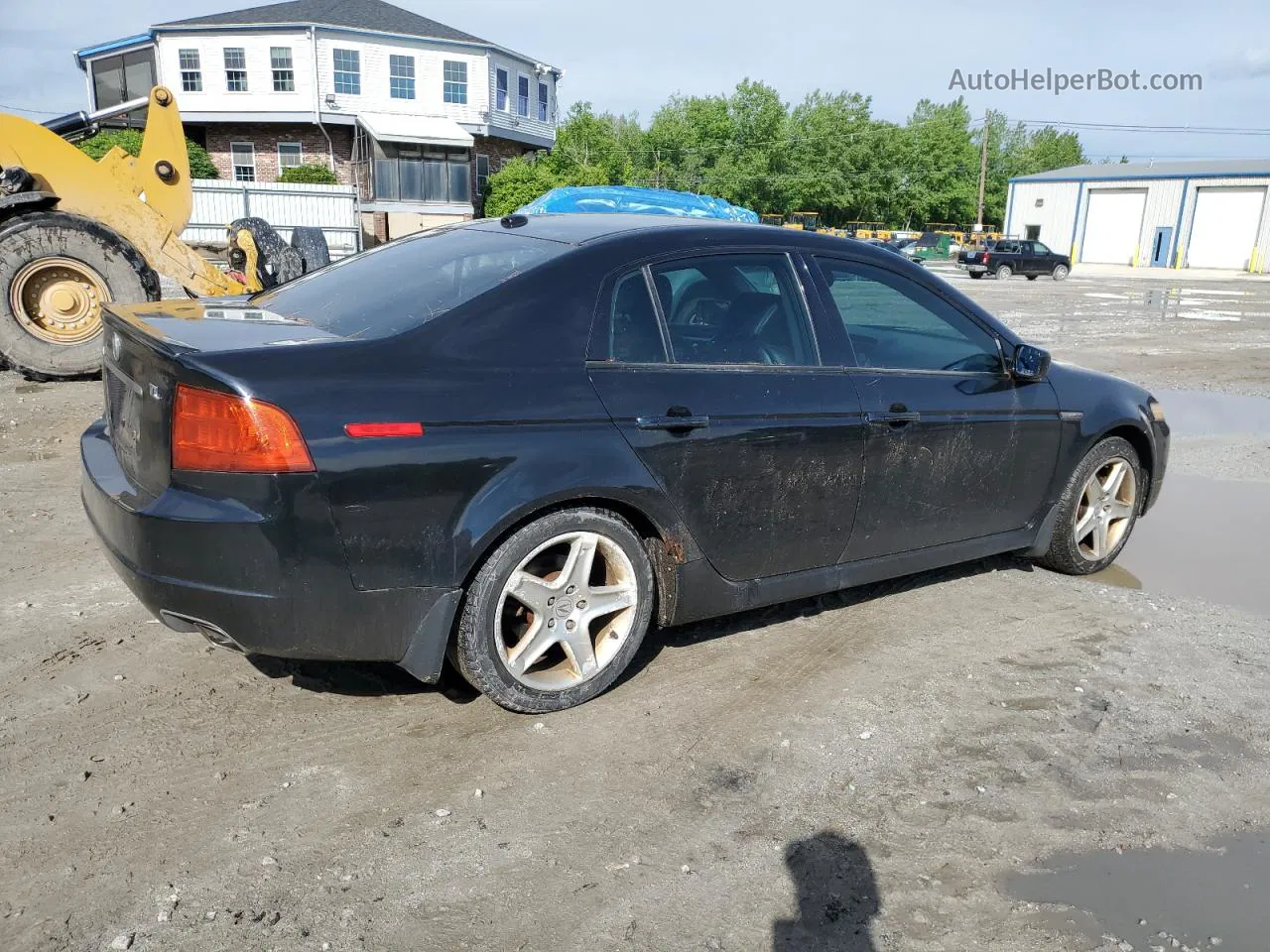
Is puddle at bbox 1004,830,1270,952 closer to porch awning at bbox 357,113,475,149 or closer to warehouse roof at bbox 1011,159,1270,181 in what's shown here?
porch awning at bbox 357,113,475,149

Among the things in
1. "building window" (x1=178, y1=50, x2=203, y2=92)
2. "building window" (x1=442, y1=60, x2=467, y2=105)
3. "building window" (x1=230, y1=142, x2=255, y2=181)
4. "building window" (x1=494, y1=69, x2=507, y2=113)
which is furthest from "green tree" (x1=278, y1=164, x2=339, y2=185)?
"building window" (x1=494, y1=69, x2=507, y2=113)

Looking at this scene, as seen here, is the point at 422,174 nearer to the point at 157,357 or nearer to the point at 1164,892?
the point at 157,357

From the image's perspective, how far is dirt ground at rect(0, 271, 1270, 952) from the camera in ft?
8.40

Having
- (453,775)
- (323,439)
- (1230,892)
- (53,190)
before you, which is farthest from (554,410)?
(53,190)

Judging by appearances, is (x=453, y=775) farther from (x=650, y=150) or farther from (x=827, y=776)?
(x=650, y=150)

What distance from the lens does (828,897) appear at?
2.67 meters

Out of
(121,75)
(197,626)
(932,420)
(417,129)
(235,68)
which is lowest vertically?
(197,626)

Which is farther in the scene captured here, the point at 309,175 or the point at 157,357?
the point at 309,175

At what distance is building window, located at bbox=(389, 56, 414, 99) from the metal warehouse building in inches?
1572

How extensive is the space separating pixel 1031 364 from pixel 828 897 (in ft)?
8.76

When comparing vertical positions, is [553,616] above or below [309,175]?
below

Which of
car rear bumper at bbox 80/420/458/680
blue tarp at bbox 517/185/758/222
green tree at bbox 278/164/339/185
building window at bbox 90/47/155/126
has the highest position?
building window at bbox 90/47/155/126

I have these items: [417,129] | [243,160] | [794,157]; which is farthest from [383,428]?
[794,157]

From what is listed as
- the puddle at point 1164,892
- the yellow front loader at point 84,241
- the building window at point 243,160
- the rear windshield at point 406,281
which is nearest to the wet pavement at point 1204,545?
the puddle at point 1164,892
